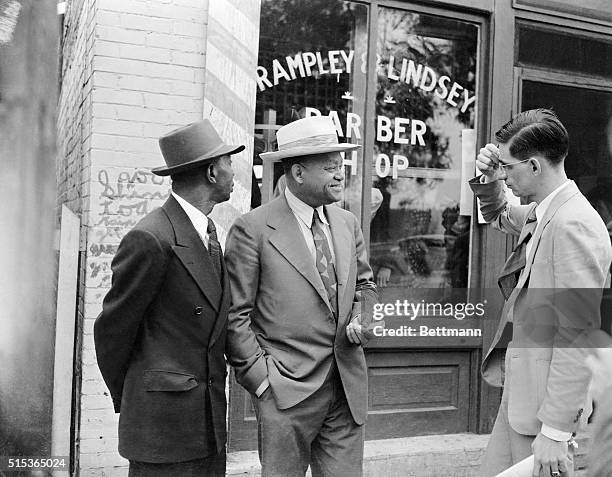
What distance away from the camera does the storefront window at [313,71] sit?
5.36 metres

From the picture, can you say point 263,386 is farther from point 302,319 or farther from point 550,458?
point 550,458

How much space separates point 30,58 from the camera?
4.97 m

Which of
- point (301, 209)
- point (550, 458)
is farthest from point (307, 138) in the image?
point (550, 458)

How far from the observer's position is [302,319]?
348cm

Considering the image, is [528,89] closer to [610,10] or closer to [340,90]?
[610,10]

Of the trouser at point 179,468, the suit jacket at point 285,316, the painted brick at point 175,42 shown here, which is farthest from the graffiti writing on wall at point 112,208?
the trouser at point 179,468

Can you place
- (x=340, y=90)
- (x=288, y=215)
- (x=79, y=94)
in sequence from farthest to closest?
(x=340, y=90) < (x=79, y=94) < (x=288, y=215)

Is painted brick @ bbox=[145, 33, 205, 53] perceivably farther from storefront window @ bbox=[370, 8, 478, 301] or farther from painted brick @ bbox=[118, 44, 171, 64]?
storefront window @ bbox=[370, 8, 478, 301]

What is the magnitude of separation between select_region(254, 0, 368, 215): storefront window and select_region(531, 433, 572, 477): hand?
300cm

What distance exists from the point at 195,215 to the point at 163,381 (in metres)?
0.74

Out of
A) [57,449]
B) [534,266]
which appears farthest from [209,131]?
[57,449]

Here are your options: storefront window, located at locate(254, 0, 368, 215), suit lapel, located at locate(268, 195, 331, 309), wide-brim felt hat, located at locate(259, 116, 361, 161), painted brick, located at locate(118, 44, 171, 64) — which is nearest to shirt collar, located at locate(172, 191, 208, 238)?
suit lapel, located at locate(268, 195, 331, 309)

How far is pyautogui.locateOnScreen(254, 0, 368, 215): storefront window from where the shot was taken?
5.36 metres

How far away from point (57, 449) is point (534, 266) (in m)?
3.50
